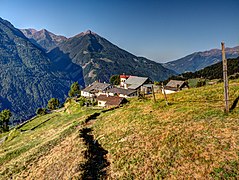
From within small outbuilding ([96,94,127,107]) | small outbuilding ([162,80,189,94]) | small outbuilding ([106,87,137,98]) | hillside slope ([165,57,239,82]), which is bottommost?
small outbuilding ([96,94,127,107])

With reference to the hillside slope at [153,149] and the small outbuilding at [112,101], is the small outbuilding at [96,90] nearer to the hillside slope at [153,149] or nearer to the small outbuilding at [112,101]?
the small outbuilding at [112,101]

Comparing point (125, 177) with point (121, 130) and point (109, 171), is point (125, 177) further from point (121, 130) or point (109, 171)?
point (121, 130)

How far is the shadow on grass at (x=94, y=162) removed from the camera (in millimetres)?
22619

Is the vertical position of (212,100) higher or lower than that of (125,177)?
higher

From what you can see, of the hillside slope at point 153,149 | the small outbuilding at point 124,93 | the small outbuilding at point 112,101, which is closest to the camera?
the hillside slope at point 153,149

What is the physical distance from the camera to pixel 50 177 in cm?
2506

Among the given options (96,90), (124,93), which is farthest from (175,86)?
(96,90)

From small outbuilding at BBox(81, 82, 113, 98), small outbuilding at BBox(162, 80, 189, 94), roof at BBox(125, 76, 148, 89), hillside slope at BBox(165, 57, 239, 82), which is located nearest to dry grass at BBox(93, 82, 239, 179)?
small outbuilding at BBox(162, 80, 189, 94)

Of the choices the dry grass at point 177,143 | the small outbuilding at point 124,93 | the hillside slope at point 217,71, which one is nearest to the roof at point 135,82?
the small outbuilding at point 124,93

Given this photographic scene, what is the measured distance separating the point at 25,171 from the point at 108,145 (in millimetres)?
10675

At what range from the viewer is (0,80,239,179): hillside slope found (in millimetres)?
20078

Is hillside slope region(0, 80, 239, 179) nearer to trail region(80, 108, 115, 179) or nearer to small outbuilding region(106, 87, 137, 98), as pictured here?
trail region(80, 108, 115, 179)

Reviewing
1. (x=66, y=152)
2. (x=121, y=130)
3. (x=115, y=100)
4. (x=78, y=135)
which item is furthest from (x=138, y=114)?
(x=115, y=100)

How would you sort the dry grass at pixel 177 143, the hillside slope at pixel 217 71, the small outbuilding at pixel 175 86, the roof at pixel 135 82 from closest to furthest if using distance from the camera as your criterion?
the dry grass at pixel 177 143, the small outbuilding at pixel 175 86, the roof at pixel 135 82, the hillside slope at pixel 217 71
